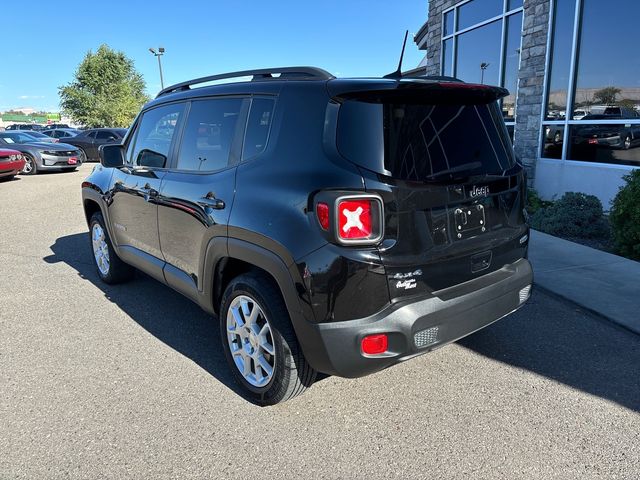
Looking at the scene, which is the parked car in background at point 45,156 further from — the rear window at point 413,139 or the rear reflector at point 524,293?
the rear reflector at point 524,293

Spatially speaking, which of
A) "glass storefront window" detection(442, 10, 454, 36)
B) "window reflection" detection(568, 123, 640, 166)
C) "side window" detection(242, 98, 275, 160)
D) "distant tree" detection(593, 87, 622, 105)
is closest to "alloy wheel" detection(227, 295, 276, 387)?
"side window" detection(242, 98, 275, 160)

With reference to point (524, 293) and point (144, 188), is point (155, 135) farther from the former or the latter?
point (524, 293)

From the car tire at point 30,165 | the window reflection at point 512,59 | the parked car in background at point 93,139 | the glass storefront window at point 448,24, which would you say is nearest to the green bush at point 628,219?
the window reflection at point 512,59

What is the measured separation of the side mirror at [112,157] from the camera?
446cm

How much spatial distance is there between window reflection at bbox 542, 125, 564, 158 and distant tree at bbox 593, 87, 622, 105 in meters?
0.72

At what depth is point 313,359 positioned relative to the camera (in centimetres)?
251

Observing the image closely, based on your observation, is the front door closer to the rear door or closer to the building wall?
the rear door

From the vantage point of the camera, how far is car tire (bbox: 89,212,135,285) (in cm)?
494

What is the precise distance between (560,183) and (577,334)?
541 cm

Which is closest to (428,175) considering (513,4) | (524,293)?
(524,293)

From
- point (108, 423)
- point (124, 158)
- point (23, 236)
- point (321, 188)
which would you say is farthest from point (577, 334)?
point (23, 236)

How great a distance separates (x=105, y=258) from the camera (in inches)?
202

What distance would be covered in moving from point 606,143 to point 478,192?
622 centimetres

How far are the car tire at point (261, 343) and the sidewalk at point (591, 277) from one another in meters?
2.75
